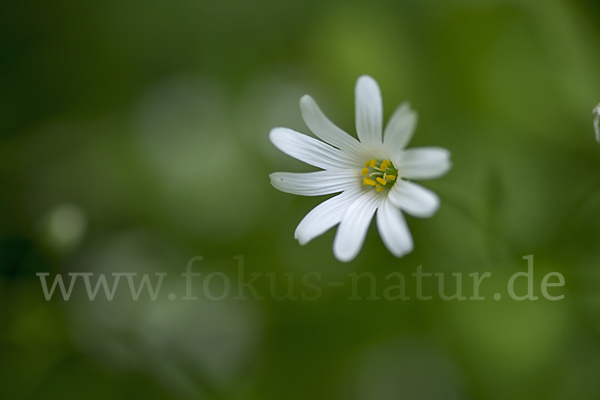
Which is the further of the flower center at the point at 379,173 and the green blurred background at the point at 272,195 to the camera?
the green blurred background at the point at 272,195

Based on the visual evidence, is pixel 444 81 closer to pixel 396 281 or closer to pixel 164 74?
pixel 396 281

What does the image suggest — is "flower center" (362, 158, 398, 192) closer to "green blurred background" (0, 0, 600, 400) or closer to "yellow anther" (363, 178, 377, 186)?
"yellow anther" (363, 178, 377, 186)

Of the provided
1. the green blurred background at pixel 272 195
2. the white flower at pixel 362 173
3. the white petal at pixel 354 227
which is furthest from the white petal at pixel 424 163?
the green blurred background at pixel 272 195

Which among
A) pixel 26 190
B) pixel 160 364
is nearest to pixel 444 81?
pixel 160 364

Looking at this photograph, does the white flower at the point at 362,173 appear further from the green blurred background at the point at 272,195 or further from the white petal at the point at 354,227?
the green blurred background at the point at 272,195

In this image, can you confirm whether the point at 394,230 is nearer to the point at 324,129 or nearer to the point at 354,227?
the point at 354,227

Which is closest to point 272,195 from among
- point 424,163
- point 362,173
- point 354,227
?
point 362,173

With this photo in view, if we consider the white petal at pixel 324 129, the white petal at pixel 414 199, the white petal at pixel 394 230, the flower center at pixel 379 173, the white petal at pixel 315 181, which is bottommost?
the white petal at pixel 394 230
